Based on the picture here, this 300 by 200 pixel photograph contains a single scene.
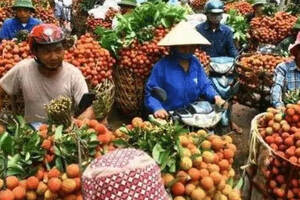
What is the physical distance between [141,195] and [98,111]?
5.53ft

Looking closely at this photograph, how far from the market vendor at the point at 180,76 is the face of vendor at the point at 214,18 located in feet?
4.74

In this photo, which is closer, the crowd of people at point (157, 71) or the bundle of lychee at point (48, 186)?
the bundle of lychee at point (48, 186)

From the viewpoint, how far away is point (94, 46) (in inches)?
202

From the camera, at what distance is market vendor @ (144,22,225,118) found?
4.29 metres

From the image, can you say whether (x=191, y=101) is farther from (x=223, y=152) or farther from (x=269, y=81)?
(x=223, y=152)

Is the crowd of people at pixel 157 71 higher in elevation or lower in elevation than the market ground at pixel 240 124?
higher

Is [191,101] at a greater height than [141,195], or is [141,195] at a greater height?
Result: [141,195]

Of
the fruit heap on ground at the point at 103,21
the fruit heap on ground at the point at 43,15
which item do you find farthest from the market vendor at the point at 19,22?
the fruit heap on ground at the point at 103,21

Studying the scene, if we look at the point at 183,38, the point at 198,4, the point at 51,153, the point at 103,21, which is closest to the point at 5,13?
the point at 103,21

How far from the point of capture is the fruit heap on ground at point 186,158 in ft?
7.70

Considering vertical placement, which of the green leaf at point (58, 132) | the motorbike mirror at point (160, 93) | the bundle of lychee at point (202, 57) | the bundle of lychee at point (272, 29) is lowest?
the bundle of lychee at point (272, 29)

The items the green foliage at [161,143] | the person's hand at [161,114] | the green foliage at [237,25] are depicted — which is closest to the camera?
the green foliage at [161,143]

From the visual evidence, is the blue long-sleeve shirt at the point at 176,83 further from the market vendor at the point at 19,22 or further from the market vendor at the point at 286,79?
the market vendor at the point at 19,22

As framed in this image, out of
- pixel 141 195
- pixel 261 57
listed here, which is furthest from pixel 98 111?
pixel 261 57
